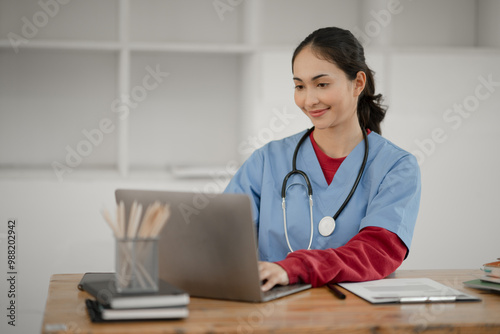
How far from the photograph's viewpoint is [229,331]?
1.11 meters

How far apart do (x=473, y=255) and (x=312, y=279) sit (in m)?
1.84

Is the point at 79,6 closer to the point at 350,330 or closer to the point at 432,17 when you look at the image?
the point at 432,17

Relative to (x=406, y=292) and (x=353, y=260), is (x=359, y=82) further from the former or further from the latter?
(x=406, y=292)

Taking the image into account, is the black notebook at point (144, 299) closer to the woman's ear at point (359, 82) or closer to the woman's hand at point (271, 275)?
the woman's hand at point (271, 275)

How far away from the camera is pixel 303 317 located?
119cm

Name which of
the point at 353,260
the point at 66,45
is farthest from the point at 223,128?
the point at 353,260

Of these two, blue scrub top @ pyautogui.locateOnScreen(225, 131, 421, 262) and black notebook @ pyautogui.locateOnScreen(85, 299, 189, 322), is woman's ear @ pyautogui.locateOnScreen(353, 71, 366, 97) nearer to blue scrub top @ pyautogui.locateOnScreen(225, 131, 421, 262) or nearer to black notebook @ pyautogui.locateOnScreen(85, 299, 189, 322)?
blue scrub top @ pyautogui.locateOnScreen(225, 131, 421, 262)

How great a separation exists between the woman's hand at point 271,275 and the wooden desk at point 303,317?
0.17 feet

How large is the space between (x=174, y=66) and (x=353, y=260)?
1914 millimetres

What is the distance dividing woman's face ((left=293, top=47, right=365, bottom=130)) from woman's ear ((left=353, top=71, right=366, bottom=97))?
1.7 inches

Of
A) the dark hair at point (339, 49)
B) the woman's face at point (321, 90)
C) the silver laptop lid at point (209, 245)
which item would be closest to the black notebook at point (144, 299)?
the silver laptop lid at point (209, 245)

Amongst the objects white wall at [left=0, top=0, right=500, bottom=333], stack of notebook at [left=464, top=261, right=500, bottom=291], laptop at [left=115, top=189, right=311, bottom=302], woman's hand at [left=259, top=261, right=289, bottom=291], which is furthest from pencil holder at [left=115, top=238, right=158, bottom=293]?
white wall at [left=0, top=0, right=500, bottom=333]

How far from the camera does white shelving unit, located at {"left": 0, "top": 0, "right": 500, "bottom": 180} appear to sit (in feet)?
9.46

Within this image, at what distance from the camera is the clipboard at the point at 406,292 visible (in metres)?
1.32
